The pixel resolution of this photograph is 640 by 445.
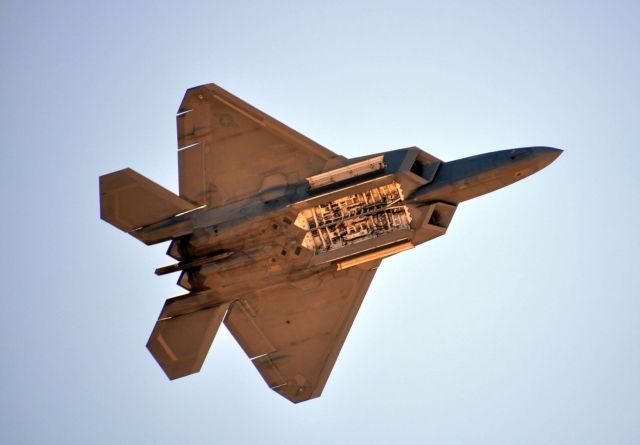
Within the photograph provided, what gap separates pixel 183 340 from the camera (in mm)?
33750

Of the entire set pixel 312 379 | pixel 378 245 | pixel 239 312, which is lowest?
pixel 312 379

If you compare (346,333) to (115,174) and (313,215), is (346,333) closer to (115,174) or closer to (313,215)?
(313,215)

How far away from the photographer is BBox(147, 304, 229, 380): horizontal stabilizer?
33719 millimetres

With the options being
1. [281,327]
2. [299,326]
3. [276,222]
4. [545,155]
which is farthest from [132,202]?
[545,155]

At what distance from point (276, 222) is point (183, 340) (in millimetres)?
5035

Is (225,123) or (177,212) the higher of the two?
(225,123)

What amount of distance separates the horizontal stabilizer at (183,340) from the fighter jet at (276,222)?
0.03 meters

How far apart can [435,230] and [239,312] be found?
6.99 metres

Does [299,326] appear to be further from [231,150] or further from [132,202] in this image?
[132,202]

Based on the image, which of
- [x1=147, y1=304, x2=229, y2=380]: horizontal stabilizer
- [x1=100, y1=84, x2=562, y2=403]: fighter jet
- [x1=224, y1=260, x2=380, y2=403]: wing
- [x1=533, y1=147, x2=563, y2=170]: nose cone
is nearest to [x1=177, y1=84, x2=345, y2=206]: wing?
[x1=100, y1=84, x2=562, y2=403]: fighter jet

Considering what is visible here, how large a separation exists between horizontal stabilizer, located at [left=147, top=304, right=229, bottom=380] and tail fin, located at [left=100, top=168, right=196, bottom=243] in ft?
10.6

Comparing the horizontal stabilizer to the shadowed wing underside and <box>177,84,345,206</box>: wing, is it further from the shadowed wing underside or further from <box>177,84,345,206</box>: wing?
<box>177,84,345,206</box>: wing

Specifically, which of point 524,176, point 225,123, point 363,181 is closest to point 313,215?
point 363,181

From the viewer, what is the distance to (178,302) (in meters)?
33.5
